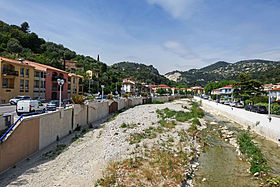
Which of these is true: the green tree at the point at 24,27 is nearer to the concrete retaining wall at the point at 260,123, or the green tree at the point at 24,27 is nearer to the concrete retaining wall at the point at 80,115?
the concrete retaining wall at the point at 80,115

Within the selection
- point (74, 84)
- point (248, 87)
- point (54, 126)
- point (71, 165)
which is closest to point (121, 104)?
point (74, 84)

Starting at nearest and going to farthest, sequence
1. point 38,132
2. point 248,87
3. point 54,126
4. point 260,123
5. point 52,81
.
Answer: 1. point 38,132
2. point 54,126
3. point 260,123
4. point 248,87
5. point 52,81

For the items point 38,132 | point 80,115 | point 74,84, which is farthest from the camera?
point 74,84

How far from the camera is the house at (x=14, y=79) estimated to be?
3059 cm

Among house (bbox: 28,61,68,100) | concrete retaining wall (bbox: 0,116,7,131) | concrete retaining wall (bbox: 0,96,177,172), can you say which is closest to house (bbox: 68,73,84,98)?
house (bbox: 28,61,68,100)

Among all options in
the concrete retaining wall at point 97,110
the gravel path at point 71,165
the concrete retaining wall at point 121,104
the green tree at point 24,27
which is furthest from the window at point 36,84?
the green tree at point 24,27

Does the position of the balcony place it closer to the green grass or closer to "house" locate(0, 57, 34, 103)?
"house" locate(0, 57, 34, 103)

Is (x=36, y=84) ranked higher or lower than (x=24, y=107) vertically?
higher

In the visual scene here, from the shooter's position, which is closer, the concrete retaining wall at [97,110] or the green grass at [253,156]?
the green grass at [253,156]

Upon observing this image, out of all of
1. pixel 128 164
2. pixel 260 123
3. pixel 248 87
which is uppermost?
pixel 248 87

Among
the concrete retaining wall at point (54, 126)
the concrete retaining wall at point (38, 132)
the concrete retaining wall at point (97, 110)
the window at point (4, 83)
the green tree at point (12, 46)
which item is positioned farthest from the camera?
the green tree at point (12, 46)

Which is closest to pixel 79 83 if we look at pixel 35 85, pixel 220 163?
pixel 35 85

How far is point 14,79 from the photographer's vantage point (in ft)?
106

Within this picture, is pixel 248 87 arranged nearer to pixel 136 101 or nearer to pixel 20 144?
pixel 136 101
